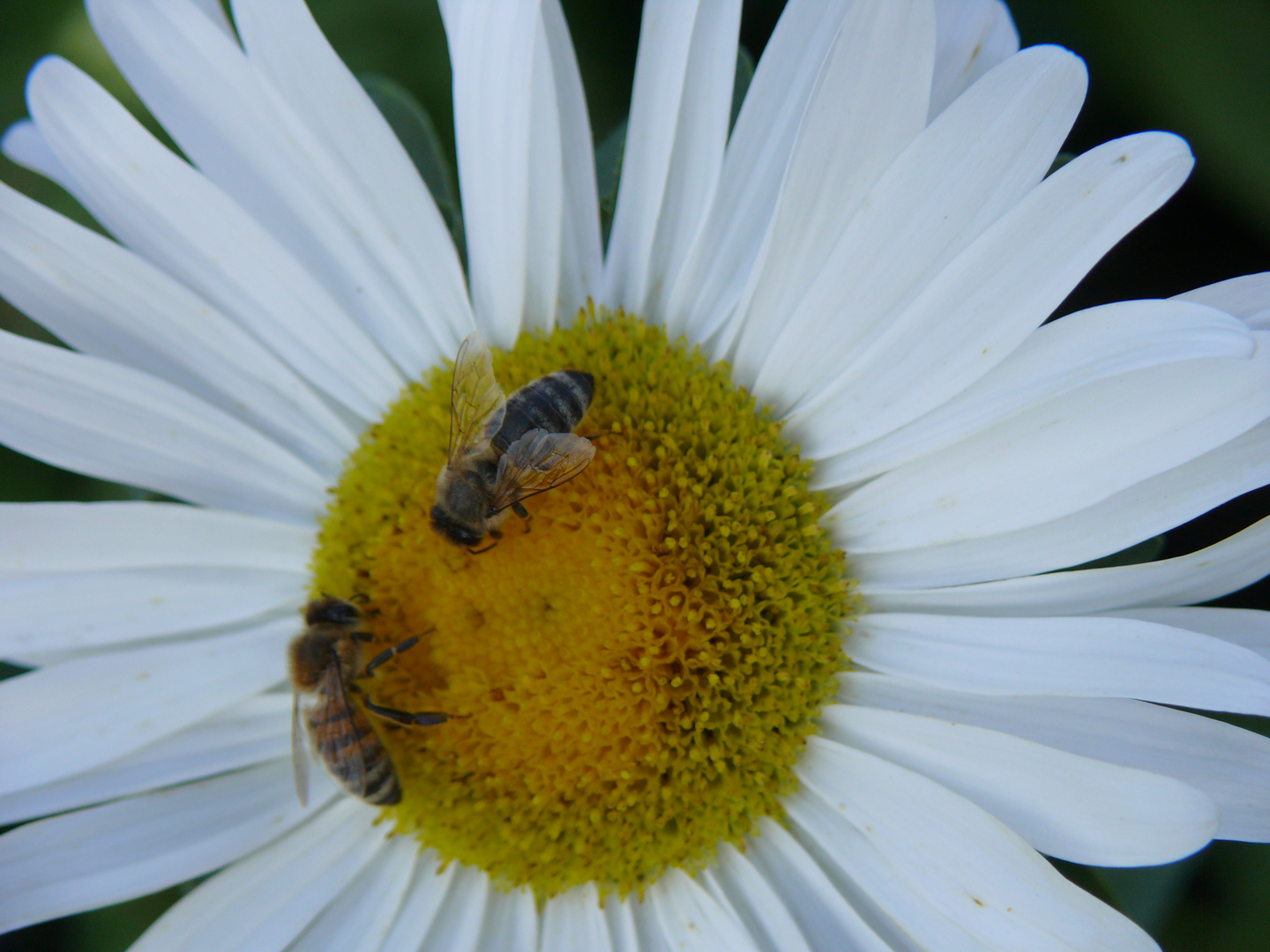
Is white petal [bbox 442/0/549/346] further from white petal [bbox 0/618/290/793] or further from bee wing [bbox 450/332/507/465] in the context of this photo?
white petal [bbox 0/618/290/793]

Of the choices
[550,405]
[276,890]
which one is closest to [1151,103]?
[550,405]

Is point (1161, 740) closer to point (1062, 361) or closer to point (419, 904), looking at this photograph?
point (1062, 361)

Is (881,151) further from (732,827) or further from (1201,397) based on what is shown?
(732,827)

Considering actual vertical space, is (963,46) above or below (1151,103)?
above

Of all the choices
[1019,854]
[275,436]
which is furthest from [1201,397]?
[275,436]

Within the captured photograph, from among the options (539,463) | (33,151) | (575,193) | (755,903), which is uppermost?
(33,151)

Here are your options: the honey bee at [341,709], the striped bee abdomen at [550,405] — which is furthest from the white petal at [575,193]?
the honey bee at [341,709]

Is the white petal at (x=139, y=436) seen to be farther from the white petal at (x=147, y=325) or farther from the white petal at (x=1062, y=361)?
the white petal at (x=1062, y=361)
